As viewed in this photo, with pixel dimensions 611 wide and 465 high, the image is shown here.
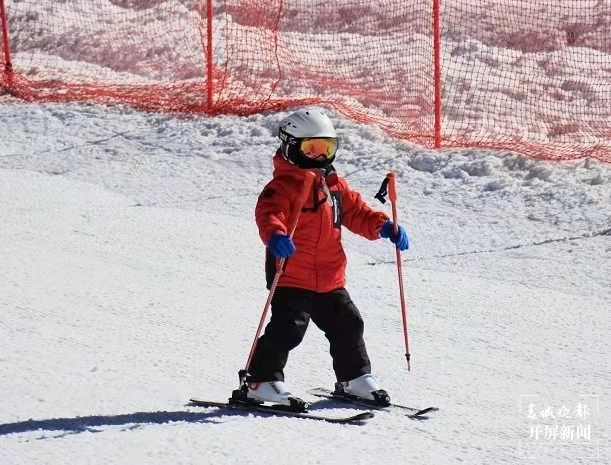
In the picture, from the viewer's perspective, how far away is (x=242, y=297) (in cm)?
698

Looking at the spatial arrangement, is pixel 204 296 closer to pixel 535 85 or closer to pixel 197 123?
pixel 197 123

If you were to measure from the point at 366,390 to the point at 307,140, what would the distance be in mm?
1095

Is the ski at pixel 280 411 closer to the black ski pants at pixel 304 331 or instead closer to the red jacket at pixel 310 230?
the black ski pants at pixel 304 331

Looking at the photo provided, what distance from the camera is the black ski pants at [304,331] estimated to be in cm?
505

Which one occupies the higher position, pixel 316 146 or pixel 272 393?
pixel 316 146

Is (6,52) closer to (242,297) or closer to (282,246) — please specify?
(242,297)

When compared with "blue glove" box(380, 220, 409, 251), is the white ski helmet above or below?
above

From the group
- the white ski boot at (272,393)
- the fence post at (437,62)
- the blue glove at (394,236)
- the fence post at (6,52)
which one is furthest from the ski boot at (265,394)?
the fence post at (6,52)

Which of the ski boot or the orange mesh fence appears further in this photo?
the orange mesh fence

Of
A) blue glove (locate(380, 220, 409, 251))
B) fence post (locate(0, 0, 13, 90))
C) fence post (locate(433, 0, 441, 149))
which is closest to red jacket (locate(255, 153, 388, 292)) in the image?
blue glove (locate(380, 220, 409, 251))

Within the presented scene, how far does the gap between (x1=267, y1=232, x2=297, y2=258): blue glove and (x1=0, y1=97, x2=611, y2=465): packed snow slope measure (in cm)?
67

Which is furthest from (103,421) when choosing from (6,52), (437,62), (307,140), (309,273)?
(6,52)

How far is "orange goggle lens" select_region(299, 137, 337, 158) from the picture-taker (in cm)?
511

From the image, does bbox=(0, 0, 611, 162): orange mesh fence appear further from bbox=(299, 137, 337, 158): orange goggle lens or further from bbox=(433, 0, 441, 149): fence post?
bbox=(299, 137, 337, 158): orange goggle lens
